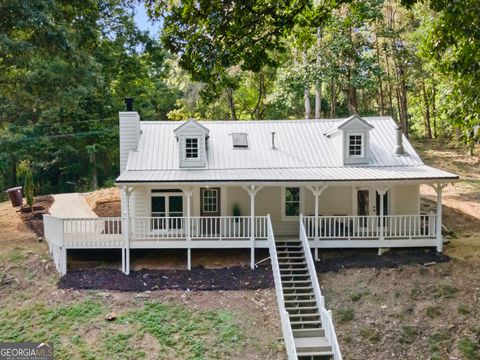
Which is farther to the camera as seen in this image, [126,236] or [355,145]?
[355,145]

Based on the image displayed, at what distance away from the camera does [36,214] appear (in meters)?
21.6

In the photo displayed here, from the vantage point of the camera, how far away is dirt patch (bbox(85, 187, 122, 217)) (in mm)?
22172

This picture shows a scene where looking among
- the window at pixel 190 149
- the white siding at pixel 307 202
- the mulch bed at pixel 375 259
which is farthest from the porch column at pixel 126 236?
the mulch bed at pixel 375 259

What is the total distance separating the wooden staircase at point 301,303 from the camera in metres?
11.7

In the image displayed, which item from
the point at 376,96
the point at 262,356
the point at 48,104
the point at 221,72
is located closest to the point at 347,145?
the point at 262,356

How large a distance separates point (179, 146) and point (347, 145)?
6.60 metres

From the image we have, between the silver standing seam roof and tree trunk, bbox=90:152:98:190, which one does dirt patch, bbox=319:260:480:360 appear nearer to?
the silver standing seam roof

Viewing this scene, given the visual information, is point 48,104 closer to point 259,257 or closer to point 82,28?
point 82,28

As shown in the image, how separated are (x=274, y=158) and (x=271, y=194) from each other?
1.47 metres

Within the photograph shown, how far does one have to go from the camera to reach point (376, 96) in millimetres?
40469

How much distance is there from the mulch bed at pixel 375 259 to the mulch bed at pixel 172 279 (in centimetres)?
225

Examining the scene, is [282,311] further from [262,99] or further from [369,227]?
[262,99]

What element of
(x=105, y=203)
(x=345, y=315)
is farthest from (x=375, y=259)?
(x=105, y=203)

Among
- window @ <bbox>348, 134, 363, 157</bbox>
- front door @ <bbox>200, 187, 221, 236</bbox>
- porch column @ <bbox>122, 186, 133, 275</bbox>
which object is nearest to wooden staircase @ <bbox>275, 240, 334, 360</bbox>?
front door @ <bbox>200, 187, 221, 236</bbox>
